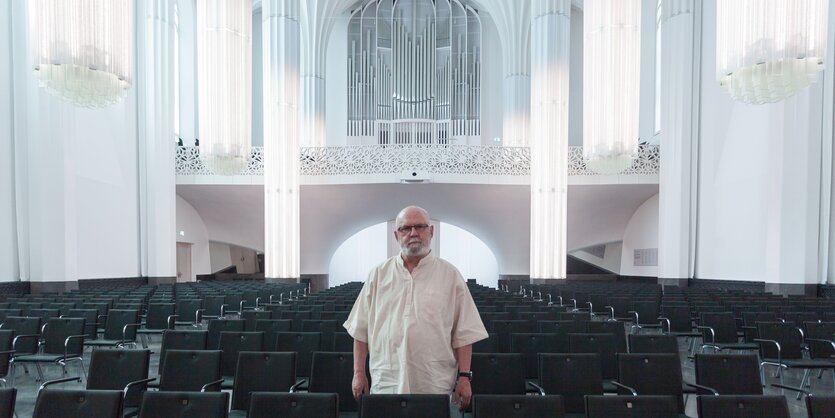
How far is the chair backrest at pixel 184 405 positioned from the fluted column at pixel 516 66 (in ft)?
72.2

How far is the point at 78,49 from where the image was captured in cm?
800

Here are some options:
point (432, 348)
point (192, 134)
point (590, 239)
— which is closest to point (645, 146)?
point (590, 239)

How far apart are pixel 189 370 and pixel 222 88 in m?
12.1

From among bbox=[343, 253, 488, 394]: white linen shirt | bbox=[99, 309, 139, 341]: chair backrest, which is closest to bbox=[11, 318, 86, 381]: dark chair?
bbox=[99, 309, 139, 341]: chair backrest

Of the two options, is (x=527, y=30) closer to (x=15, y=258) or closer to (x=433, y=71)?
(x=433, y=71)

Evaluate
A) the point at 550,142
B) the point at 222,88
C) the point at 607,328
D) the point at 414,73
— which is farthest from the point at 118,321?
the point at 414,73

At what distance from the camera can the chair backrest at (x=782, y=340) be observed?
6.22 meters

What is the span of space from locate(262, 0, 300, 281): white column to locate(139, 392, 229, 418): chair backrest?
14.9m

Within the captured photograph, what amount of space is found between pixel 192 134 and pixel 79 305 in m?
15.4

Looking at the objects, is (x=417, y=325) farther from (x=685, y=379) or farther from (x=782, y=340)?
(x=782, y=340)

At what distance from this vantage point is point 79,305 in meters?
8.34

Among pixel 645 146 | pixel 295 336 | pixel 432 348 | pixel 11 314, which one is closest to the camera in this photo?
pixel 432 348

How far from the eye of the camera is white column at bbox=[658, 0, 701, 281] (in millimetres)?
16688

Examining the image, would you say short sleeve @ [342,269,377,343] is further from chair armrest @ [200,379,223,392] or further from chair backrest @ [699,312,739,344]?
chair backrest @ [699,312,739,344]
